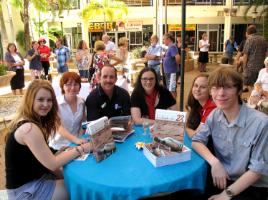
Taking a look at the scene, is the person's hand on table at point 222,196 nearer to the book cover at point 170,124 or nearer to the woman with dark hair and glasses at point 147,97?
the book cover at point 170,124

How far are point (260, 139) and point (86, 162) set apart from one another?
125cm

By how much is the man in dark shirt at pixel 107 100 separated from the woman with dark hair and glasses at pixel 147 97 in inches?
4.3

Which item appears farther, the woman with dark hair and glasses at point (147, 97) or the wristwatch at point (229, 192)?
the woman with dark hair and glasses at point (147, 97)

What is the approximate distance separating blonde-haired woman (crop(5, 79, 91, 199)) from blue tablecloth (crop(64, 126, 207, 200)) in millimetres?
166

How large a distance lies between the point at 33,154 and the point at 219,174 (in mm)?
1364

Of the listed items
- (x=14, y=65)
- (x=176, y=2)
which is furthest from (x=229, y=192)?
(x=176, y=2)

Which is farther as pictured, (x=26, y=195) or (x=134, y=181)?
(x=26, y=195)

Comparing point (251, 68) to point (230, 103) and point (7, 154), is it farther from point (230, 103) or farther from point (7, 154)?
point (7, 154)

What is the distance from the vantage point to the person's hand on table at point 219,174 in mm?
1979

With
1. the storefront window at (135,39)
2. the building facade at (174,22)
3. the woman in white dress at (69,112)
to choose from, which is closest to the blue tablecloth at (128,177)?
the woman in white dress at (69,112)

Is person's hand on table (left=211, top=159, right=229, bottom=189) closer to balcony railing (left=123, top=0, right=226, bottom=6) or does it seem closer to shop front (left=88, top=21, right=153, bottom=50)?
shop front (left=88, top=21, right=153, bottom=50)

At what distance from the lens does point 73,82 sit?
119 inches

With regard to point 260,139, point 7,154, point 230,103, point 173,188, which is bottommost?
point 173,188

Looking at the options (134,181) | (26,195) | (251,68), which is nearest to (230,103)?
(134,181)
